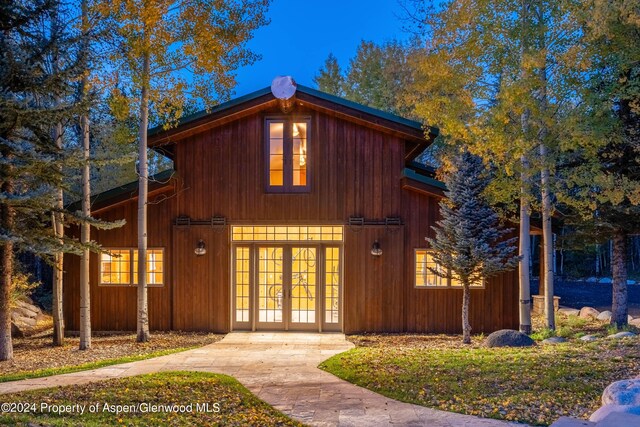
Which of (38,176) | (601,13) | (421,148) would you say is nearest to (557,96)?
(601,13)

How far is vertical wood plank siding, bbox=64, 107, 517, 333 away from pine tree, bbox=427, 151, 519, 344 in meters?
1.26

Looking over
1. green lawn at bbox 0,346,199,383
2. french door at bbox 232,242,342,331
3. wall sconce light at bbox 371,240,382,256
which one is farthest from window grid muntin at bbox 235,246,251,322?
wall sconce light at bbox 371,240,382,256

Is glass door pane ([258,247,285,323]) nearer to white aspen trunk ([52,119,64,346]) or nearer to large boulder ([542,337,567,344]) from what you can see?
white aspen trunk ([52,119,64,346])

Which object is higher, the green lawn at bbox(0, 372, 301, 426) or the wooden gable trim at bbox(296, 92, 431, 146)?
the wooden gable trim at bbox(296, 92, 431, 146)

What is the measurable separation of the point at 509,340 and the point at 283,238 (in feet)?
17.3

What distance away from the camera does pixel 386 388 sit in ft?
21.9

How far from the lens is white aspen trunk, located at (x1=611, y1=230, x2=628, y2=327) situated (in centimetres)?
1129

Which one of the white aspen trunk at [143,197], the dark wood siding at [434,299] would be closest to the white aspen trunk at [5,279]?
the white aspen trunk at [143,197]

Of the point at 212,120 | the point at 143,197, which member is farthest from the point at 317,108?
the point at 143,197

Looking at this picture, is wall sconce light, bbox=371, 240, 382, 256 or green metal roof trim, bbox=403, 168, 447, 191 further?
wall sconce light, bbox=371, 240, 382, 256

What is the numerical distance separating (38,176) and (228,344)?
15.7 ft

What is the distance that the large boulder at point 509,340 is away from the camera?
9461 mm

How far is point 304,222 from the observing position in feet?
Answer: 38.6

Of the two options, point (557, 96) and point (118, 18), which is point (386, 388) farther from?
point (118, 18)
